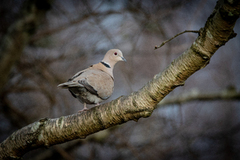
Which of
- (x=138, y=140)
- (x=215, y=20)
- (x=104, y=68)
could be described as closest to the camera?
(x=215, y=20)

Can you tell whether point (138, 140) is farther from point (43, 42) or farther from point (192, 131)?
point (43, 42)

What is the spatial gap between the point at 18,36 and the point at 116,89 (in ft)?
6.42

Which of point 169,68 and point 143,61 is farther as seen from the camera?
point 143,61

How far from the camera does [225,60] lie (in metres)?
4.63

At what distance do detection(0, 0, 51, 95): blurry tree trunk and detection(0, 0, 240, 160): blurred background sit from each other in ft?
0.64

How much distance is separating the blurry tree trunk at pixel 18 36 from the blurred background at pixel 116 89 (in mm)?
197

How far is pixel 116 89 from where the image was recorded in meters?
4.44

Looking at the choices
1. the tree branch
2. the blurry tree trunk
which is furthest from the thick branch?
the blurry tree trunk

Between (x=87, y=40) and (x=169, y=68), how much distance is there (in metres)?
2.36

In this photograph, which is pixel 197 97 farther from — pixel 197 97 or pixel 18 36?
pixel 18 36

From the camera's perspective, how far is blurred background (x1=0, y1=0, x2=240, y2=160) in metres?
3.51

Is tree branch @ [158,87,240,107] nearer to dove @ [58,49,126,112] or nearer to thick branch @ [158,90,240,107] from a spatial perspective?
thick branch @ [158,90,240,107]

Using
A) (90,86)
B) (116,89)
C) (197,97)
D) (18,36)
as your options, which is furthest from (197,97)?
(18,36)

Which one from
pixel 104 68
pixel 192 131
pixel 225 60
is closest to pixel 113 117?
pixel 104 68
